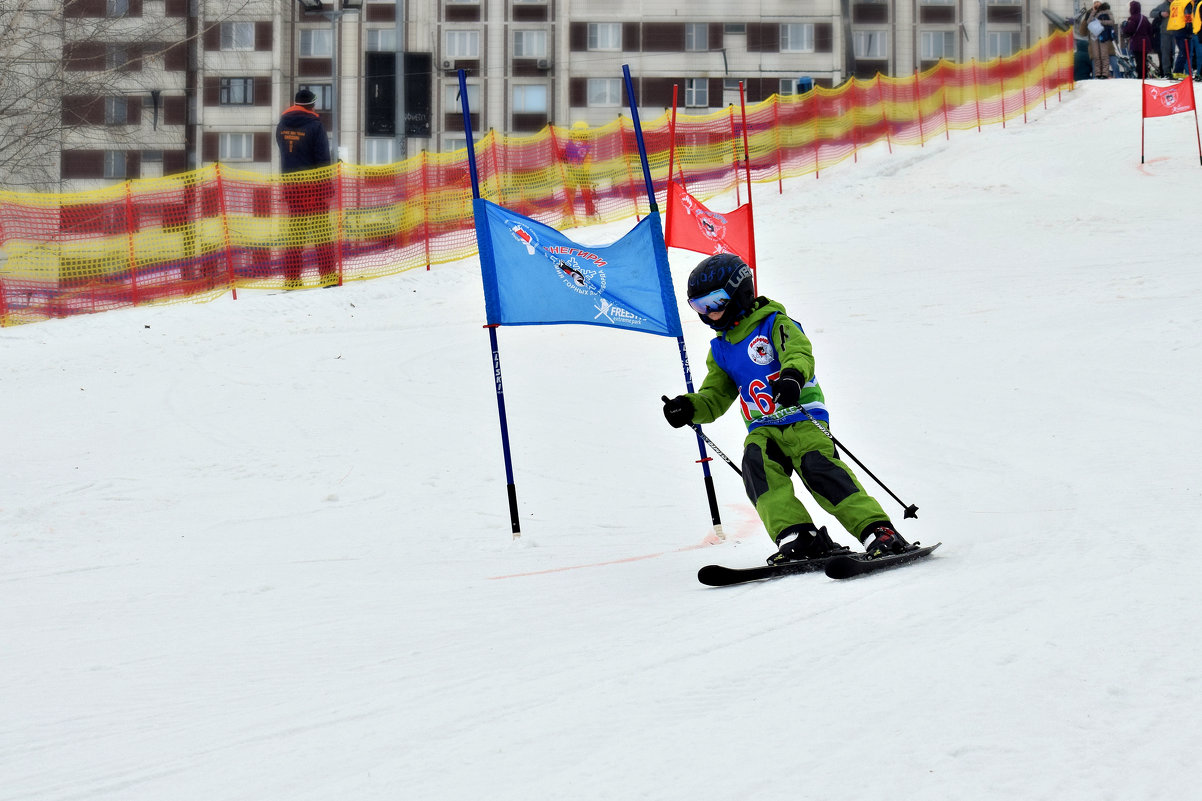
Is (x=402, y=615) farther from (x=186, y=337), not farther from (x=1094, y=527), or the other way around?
(x=186, y=337)

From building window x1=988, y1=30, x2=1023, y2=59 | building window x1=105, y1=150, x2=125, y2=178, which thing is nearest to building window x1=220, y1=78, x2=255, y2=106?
building window x1=105, y1=150, x2=125, y2=178

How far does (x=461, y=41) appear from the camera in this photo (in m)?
49.0

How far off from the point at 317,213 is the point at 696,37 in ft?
118

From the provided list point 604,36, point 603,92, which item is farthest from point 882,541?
point 603,92

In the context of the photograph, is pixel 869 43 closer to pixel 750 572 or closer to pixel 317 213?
pixel 317 213

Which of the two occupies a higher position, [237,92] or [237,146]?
[237,92]

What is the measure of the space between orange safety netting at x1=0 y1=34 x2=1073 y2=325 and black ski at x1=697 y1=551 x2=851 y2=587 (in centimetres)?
1114

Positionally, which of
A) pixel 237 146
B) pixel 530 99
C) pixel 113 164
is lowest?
pixel 113 164

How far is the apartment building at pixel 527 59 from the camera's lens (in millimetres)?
47812

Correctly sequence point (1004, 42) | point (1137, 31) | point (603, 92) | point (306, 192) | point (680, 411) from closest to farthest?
point (680, 411), point (306, 192), point (1137, 31), point (603, 92), point (1004, 42)

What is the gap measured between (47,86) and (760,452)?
20.4 m

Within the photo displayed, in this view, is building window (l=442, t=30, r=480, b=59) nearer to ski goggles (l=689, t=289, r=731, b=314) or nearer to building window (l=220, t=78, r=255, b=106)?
building window (l=220, t=78, r=255, b=106)

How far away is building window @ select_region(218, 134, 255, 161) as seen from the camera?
160ft

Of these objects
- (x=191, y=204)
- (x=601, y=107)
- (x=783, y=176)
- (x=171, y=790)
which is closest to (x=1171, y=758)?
(x=171, y=790)
